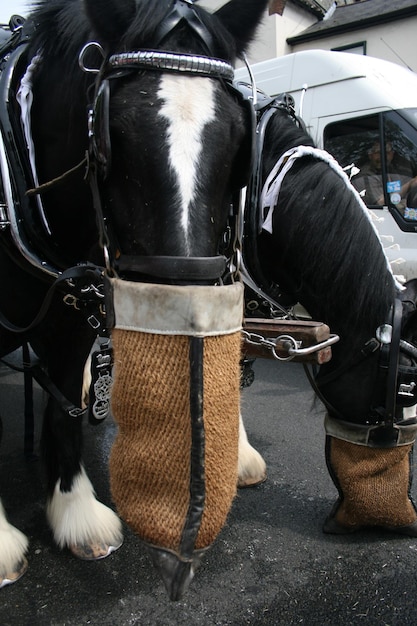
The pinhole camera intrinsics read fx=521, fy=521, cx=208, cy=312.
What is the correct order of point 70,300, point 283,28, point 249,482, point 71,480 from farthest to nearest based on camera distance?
point 283,28
point 249,482
point 71,480
point 70,300

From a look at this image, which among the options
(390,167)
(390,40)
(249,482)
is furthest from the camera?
(390,40)

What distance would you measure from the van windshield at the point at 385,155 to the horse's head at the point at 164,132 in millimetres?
3274

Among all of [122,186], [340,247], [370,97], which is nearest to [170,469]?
[122,186]

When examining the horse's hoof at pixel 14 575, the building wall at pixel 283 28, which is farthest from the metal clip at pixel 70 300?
the building wall at pixel 283 28

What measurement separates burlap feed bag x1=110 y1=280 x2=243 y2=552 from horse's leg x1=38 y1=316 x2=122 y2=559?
3.66ft

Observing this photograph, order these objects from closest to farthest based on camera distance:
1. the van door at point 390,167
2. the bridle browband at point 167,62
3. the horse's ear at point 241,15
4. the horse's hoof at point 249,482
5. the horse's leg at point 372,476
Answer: the bridle browband at point 167,62
the horse's ear at point 241,15
the horse's leg at point 372,476
the horse's hoof at point 249,482
the van door at point 390,167

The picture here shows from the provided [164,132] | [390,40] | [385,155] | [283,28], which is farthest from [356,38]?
[164,132]

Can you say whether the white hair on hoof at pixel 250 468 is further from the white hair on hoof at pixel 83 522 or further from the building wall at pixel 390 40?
the building wall at pixel 390 40

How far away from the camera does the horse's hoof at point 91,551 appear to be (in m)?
A: 2.08

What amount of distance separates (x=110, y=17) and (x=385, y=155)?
387 centimetres

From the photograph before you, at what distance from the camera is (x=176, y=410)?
3.37ft

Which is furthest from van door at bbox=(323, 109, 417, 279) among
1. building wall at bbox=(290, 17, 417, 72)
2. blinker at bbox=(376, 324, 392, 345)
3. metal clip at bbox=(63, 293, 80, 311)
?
building wall at bbox=(290, 17, 417, 72)

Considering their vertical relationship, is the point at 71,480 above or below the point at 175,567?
below

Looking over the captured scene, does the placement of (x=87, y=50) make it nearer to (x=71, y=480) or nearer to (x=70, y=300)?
(x=70, y=300)
